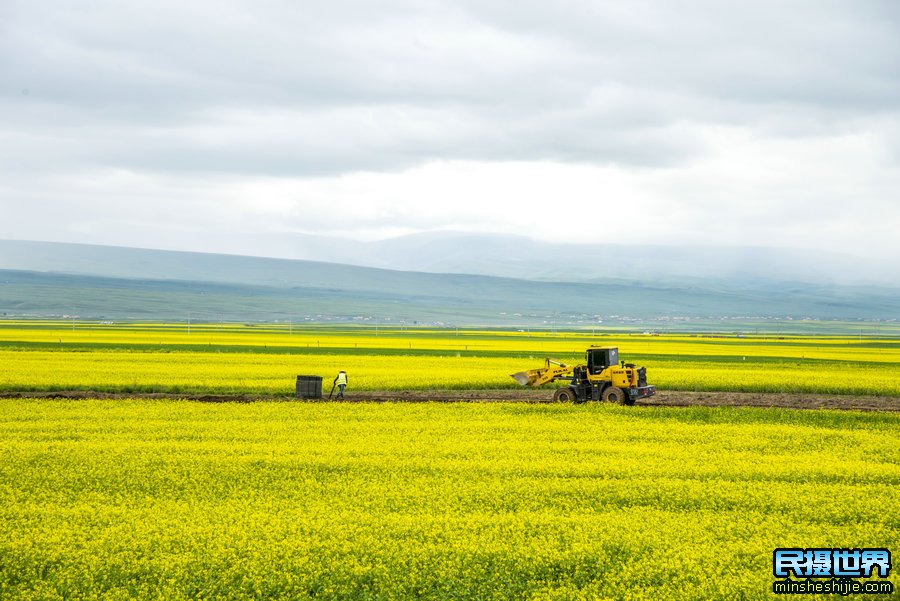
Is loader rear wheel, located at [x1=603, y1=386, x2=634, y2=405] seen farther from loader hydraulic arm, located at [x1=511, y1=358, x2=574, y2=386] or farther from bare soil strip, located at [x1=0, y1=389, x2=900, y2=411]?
loader hydraulic arm, located at [x1=511, y1=358, x2=574, y2=386]

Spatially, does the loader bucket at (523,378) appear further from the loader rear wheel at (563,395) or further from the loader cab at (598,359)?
the loader cab at (598,359)

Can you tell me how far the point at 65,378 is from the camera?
1844 inches

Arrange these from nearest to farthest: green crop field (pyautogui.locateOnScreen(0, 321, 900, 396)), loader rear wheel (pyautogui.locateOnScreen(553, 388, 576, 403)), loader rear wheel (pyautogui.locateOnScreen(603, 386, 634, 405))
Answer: loader rear wheel (pyautogui.locateOnScreen(603, 386, 634, 405)) < loader rear wheel (pyautogui.locateOnScreen(553, 388, 576, 403)) < green crop field (pyautogui.locateOnScreen(0, 321, 900, 396))

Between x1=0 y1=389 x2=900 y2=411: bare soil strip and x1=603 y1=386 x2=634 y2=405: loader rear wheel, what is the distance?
1.80 meters

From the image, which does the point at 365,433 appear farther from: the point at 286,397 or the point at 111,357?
the point at 111,357

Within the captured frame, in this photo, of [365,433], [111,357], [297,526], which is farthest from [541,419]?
[111,357]

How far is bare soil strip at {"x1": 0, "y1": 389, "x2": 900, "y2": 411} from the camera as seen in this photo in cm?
4103

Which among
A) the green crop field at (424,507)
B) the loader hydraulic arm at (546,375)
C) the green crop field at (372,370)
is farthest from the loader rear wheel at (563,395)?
the green crop field at (372,370)

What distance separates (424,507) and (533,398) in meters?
24.5

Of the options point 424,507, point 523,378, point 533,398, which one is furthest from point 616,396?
point 424,507

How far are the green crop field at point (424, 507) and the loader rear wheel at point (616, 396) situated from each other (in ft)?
22.1

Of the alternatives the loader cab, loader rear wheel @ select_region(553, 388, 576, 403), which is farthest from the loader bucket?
the loader cab

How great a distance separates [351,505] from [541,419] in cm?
1557

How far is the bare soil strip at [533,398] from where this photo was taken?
135 ft
